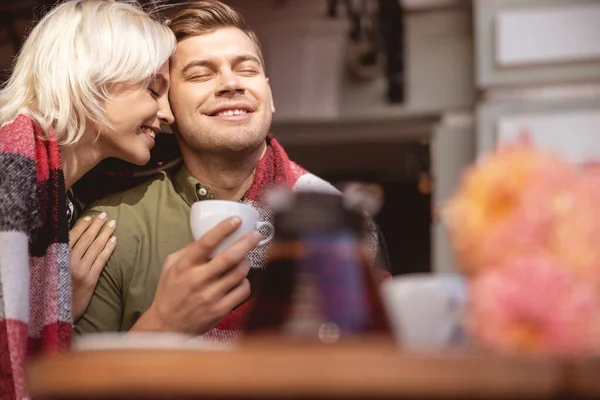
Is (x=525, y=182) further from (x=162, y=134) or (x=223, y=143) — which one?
(x=162, y=134)

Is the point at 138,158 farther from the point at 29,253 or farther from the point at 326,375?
the point at 326,375

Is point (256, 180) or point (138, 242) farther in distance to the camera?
point (256, 180)

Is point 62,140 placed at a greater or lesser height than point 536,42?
greater

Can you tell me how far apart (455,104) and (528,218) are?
2218 mm

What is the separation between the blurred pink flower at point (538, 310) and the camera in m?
0.45

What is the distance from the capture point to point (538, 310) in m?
0.45

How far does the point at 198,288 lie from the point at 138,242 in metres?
0.41

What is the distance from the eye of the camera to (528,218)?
484mm

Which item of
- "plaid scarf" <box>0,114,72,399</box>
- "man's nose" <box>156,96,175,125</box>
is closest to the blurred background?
"man's nose" <box>156,96,175,125</box>

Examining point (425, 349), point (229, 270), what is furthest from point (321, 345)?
point (229, 270)

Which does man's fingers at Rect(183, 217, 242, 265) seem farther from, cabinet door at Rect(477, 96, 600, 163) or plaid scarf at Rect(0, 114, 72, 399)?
cabinet door at Rect(477, 96, 600, 163)

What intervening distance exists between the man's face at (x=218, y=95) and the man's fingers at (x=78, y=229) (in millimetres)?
273

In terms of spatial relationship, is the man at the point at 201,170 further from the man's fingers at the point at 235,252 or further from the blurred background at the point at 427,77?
the blurred background at the point at 427,77

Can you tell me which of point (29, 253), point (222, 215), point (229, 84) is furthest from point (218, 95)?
point (222, 215)
